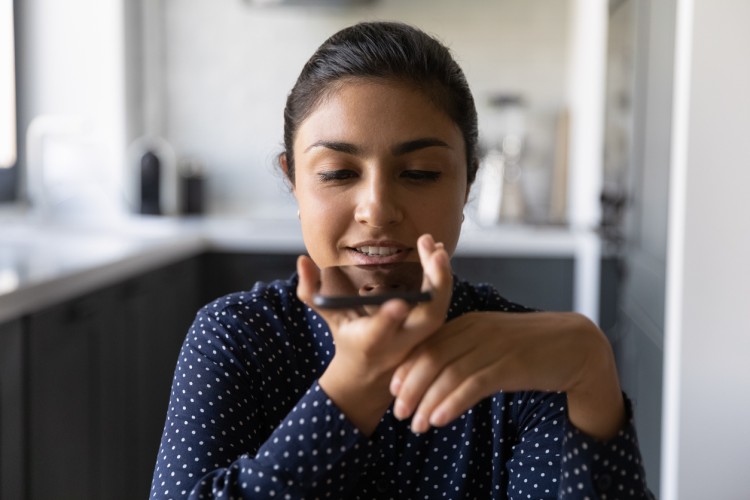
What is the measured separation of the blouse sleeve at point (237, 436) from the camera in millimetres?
755

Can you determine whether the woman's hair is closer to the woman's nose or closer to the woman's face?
the woman's face

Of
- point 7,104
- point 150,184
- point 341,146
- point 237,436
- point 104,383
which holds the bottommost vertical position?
point 104,383

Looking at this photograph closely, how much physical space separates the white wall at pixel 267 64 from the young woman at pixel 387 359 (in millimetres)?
2842

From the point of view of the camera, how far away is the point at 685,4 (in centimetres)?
165

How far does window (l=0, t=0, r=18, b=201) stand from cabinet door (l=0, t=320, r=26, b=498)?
184 cm

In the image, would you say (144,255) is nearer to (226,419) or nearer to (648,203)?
(648,203)

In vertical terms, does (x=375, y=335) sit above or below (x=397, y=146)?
below

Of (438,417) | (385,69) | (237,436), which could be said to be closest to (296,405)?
(237,436)

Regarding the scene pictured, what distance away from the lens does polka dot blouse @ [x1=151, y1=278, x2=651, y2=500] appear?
0.86 meters

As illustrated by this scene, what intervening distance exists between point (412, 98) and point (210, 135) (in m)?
3.21

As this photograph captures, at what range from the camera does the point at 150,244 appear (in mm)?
2904

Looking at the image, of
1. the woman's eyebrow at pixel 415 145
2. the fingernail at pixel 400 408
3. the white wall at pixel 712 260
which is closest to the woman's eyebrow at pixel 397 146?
the woman's eyebrow at pixel 415 145

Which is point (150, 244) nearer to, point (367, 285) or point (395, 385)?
point (367, 285)

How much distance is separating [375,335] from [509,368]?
0.15m
